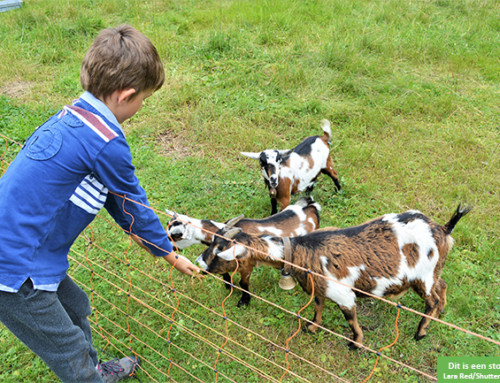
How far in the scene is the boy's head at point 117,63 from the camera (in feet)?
6.32

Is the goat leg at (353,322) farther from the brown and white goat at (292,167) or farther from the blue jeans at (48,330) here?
the blue jeans at (48,330)

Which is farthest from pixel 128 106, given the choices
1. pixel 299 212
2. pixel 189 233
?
pixel 299 212

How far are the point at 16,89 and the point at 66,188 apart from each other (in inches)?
240

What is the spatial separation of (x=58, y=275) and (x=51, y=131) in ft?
2.37

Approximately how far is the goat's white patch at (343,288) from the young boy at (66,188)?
4.95ft

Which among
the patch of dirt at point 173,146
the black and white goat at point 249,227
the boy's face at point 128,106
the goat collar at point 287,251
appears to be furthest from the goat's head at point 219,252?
the patch of dirt at point 173,146

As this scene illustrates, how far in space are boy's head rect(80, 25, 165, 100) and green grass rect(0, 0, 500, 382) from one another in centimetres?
207

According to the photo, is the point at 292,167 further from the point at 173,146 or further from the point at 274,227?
the point at 173,146

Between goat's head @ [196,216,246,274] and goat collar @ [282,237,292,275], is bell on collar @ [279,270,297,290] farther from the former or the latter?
goat's head @ [196,216,246,274]

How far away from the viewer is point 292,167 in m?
4.52

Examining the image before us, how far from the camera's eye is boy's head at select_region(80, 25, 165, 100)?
1927 mm

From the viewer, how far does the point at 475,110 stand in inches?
240

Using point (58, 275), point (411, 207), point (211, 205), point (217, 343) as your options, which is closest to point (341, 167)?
point (411, 207)

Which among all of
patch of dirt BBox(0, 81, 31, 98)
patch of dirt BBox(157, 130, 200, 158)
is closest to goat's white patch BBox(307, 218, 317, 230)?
patch of dirt BBox(157, 130, 200, 158)
